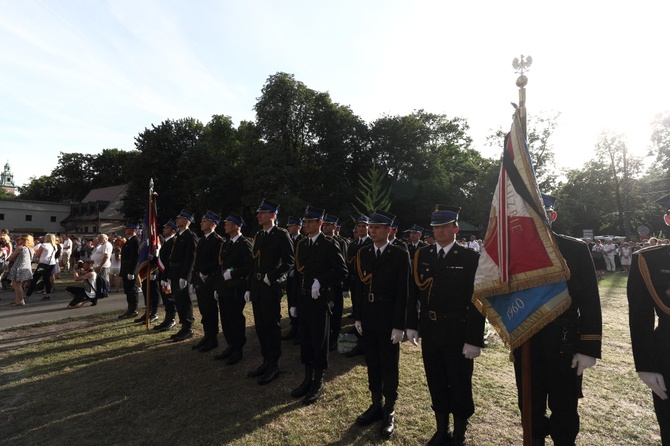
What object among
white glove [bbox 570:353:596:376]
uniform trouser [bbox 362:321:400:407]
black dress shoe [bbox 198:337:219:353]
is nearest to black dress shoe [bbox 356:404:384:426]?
uniform trouser [bbox 362:321:400:407]

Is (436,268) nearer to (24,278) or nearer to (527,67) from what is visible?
(527,67)

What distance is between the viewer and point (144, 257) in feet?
30.0

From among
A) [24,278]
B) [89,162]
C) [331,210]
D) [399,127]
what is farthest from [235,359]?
[89,162]

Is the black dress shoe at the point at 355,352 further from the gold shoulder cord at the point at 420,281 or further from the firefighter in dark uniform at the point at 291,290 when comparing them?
the gold shoulder cord at the point at 420,281

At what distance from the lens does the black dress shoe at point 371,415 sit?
427 centimetres

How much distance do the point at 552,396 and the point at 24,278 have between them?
13279 mm

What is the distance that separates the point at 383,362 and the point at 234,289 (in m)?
3.16

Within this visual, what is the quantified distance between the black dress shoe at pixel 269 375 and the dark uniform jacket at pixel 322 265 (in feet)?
4.44

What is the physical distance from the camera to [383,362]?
14.1 feet

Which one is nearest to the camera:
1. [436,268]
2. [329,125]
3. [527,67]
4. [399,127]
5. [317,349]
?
[527,67]

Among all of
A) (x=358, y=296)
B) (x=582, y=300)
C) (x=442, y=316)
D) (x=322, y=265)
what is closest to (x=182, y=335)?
(x=322, y=265)

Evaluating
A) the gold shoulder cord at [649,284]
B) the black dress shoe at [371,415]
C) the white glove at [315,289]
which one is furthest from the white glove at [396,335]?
the gold shoulder cord at [649,284]

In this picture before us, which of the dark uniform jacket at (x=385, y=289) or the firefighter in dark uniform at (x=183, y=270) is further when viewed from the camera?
the firefighter in dark uniform at (x=183, y=270)

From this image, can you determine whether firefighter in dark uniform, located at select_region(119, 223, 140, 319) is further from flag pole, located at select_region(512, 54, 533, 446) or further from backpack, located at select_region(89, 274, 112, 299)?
flag pole, located at select_region(512, 54, 533, 446)
